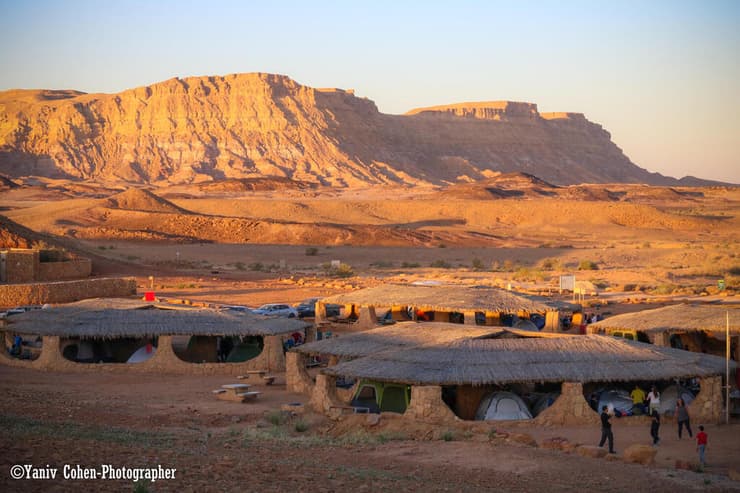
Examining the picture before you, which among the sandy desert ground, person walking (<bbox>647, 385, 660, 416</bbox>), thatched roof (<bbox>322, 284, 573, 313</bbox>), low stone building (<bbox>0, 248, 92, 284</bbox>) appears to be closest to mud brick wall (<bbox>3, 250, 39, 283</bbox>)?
low stone building (<bbox>0, 248, 92, 284</bbox>)

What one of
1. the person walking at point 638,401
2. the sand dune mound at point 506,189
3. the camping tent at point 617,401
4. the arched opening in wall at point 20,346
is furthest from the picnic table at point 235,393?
the sand dune mound at point 506,189

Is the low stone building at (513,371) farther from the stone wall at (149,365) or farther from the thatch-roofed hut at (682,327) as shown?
the stone wall at (149,365)

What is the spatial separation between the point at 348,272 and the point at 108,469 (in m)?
45.6

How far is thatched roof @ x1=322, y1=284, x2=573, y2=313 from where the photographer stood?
28.5 metres

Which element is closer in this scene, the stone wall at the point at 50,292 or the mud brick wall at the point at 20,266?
the stone wall at the point at 50,292

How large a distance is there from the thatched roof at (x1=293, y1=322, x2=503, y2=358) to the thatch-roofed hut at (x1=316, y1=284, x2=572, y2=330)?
21.7 feet

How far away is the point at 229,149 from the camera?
157 m

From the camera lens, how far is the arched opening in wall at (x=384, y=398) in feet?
59.7

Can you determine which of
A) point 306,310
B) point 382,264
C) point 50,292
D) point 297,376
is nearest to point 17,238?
point 50,292

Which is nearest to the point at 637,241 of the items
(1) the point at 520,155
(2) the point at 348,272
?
(2) the point at 348,272

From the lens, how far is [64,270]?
4662 centimetres

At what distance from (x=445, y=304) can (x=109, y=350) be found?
9624mm

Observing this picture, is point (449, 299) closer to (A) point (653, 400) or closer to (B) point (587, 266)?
(A) point (653, 400)

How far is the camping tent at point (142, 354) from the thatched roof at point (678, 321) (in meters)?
11.5
